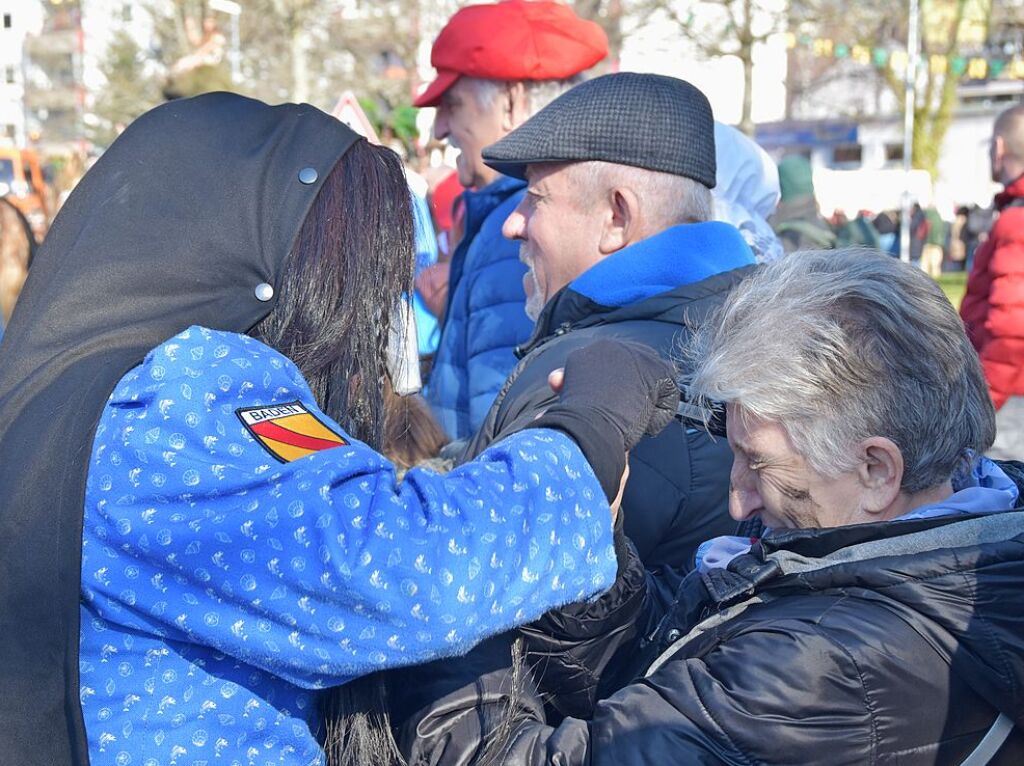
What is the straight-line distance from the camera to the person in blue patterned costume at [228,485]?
1383mm

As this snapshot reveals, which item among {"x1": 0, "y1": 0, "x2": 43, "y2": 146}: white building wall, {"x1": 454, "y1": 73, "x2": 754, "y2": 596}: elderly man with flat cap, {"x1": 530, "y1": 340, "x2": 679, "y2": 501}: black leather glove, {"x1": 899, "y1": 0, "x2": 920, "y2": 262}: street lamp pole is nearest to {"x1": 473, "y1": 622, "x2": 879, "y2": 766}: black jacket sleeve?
{"x1": 530, "y1": 340, "x2": 679, "y2": 501}: black leather glove

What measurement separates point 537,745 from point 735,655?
0.32 meters

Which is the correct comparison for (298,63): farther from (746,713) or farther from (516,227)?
(746,713)

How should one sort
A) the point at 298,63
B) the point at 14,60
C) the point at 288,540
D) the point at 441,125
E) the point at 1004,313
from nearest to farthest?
1. the point at 288,540
2. the point at 441,125
3. the point at 1004,313
4. the point at 298,63
5. the point at 14,60

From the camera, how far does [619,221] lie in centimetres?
272

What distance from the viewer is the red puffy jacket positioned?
549 centimetres

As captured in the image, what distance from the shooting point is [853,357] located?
6.13 ft

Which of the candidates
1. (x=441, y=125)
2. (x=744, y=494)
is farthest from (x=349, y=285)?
(x=441, y=125)

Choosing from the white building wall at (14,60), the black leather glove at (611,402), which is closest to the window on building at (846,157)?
the white building wall at (14,60)

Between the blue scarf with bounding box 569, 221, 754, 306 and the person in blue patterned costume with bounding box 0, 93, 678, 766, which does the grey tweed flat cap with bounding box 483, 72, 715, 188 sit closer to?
the blue scarf with bounding box 569, 221, 754, 306

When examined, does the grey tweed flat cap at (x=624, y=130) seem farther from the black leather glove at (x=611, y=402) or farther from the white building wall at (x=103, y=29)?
the white building wall at (x=103, y=29)

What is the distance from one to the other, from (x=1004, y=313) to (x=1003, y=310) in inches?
0.7

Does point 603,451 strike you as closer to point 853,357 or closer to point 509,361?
point 853,357

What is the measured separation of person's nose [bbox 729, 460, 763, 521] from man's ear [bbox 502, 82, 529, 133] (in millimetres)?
2441
